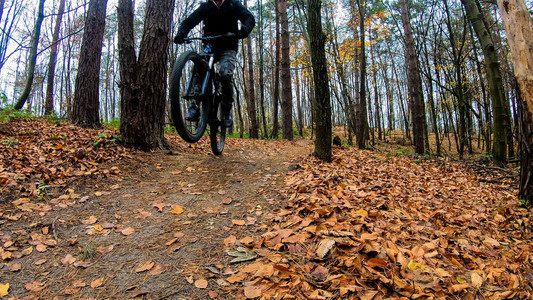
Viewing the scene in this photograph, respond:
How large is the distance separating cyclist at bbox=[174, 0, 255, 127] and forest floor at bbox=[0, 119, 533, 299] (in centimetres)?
147

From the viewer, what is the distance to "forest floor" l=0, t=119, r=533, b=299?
5.61 ft

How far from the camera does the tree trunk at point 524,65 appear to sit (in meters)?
3.57

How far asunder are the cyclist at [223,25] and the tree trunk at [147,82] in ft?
2.42

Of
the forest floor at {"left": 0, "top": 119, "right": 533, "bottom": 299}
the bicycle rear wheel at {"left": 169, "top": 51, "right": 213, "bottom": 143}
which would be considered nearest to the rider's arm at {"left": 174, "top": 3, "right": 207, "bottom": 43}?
the bicycle rear wheel at {"left": 169, "top": 51, "right": 213, "bottom": 143}

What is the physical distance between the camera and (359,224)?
2342 mm

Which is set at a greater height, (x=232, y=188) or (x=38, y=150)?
(x=38, y=150)

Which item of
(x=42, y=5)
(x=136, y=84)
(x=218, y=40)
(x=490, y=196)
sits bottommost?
(x=490, y=196)

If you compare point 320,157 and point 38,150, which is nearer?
point 38,150

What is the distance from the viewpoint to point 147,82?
4.37 m

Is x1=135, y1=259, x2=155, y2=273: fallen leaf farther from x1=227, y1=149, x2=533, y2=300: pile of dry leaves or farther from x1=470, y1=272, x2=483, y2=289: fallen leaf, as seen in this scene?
x1=470, y1=272, x2=483, y2=289: fallen leaf

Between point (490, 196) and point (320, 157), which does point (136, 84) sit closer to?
point (320, 157)

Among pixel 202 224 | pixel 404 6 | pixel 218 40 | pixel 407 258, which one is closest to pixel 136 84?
pixel 218 40

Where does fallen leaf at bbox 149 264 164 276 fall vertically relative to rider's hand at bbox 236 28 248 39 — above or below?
below

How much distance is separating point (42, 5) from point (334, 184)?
30.5 ft
